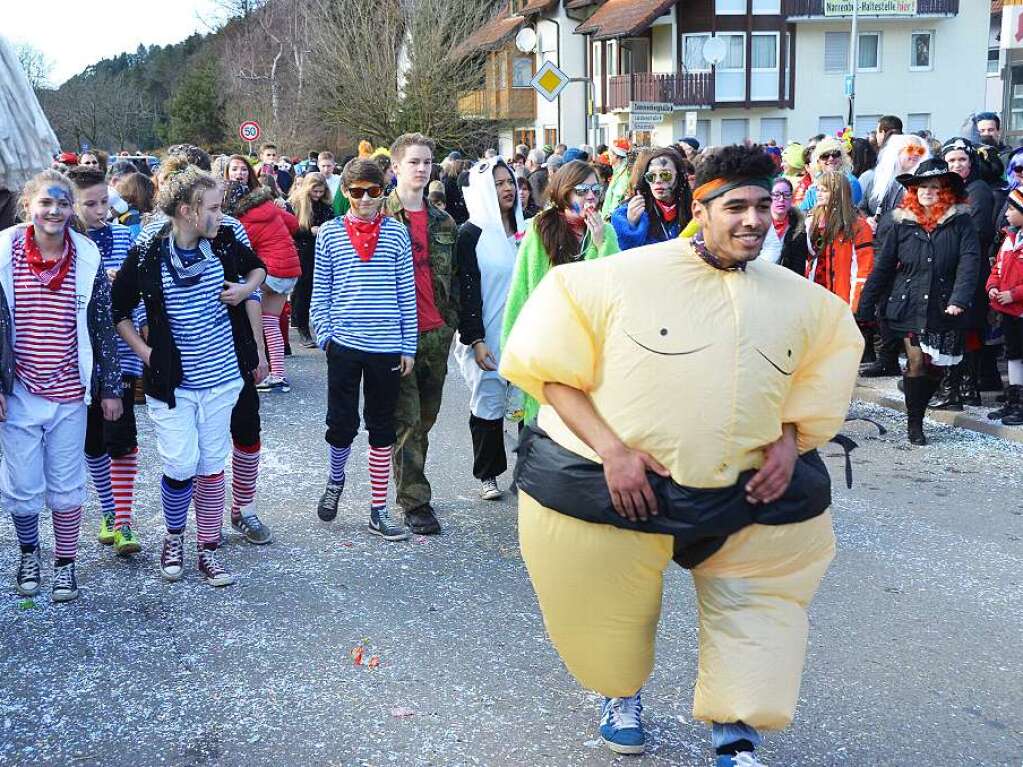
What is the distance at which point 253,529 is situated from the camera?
5.97 metres

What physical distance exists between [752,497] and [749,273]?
25.4 inches

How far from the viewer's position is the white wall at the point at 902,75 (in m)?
46.4

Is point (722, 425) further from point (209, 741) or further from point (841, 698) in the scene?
point (209, 741)

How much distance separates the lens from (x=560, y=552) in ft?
11.3

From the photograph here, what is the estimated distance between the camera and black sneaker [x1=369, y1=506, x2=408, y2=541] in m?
6.05

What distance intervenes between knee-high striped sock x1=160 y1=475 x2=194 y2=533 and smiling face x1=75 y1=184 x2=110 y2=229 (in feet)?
4.54

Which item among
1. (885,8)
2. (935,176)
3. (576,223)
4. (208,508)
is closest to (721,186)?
(576,223)

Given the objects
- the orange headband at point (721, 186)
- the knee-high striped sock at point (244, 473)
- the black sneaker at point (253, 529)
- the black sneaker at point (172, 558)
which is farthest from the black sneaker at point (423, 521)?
the orange headband at point (721, 186)

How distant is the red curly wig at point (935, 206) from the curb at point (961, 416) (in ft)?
4.60

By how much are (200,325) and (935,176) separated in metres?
5.23

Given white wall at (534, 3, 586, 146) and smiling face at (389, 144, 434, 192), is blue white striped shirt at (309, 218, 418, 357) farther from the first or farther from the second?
white wall at (534, 3, 586, 146)

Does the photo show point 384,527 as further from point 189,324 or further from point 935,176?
point 935,176

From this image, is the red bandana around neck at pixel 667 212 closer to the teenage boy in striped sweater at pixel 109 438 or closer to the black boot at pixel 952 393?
the black boot at pixel 952 393

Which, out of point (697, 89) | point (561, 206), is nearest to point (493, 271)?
point (561, 206)
